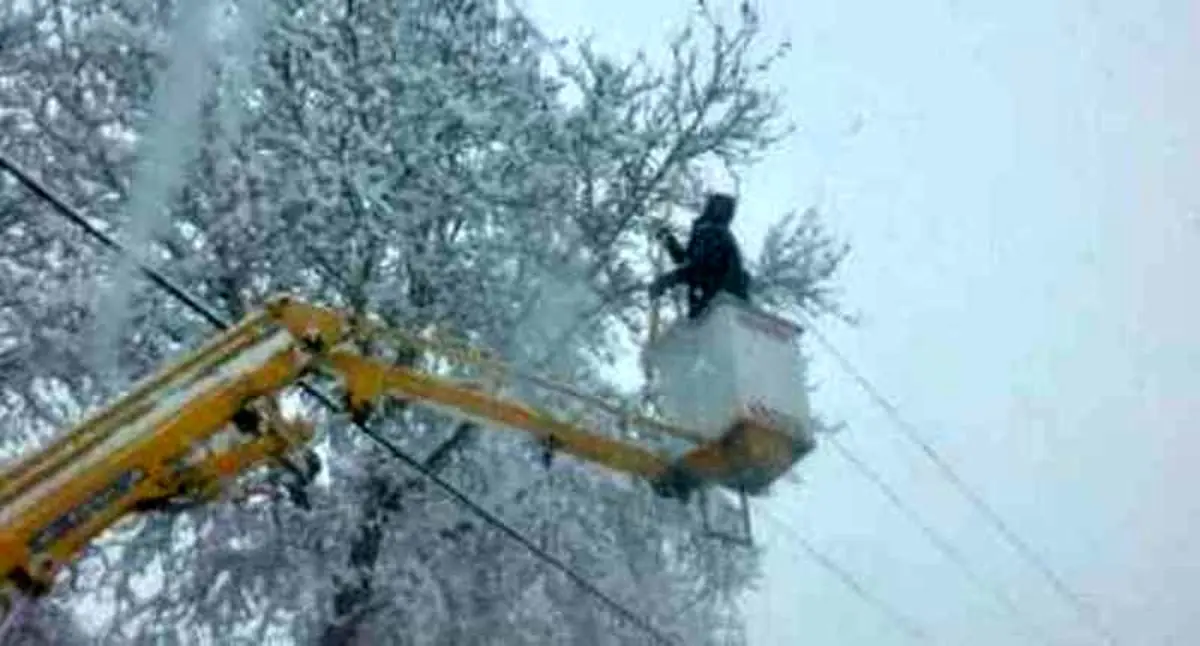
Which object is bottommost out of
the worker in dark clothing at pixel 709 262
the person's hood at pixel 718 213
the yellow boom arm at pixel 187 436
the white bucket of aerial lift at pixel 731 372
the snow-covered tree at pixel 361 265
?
the yellow boom arm at pixel 187 436

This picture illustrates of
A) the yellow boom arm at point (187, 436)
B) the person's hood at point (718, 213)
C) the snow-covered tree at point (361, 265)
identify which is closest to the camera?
the yellow boom arm at point (187, 436)

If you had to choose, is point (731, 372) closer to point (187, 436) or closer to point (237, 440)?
point (237, 440)

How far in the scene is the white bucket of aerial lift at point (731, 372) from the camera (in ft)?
30.1

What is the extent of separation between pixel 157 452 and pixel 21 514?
63 centimetres

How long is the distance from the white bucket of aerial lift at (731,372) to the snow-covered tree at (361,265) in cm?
436

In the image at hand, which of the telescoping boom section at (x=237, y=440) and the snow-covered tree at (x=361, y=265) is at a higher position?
the snow-covered tree at (x=361, y=265)

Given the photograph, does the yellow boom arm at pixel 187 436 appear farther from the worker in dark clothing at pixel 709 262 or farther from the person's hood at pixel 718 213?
the person's hood at pixel 718 213

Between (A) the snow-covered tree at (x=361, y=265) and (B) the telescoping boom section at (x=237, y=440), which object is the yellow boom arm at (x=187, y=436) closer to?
(B) the telescoping boom section at (x=237, y=440)

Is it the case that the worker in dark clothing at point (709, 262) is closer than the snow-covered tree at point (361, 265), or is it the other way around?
the worker in dark clothing at point (709, 262)

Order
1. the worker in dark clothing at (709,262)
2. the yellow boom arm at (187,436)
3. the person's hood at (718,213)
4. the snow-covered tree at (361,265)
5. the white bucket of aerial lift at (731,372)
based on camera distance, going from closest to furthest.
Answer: the yellow boom arm at (187,436), the white bucket of aerial lift at (731,372), the worker in dark clothing at (709,262), the person's hood at (718,213), the snow-covered tree at (361,265)

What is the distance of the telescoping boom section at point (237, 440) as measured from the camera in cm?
672

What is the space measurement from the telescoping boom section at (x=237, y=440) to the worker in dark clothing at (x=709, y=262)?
86 centimetres

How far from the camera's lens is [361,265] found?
14.3m

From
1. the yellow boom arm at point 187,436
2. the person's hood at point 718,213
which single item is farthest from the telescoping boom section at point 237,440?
the person's hood at point 718,213
